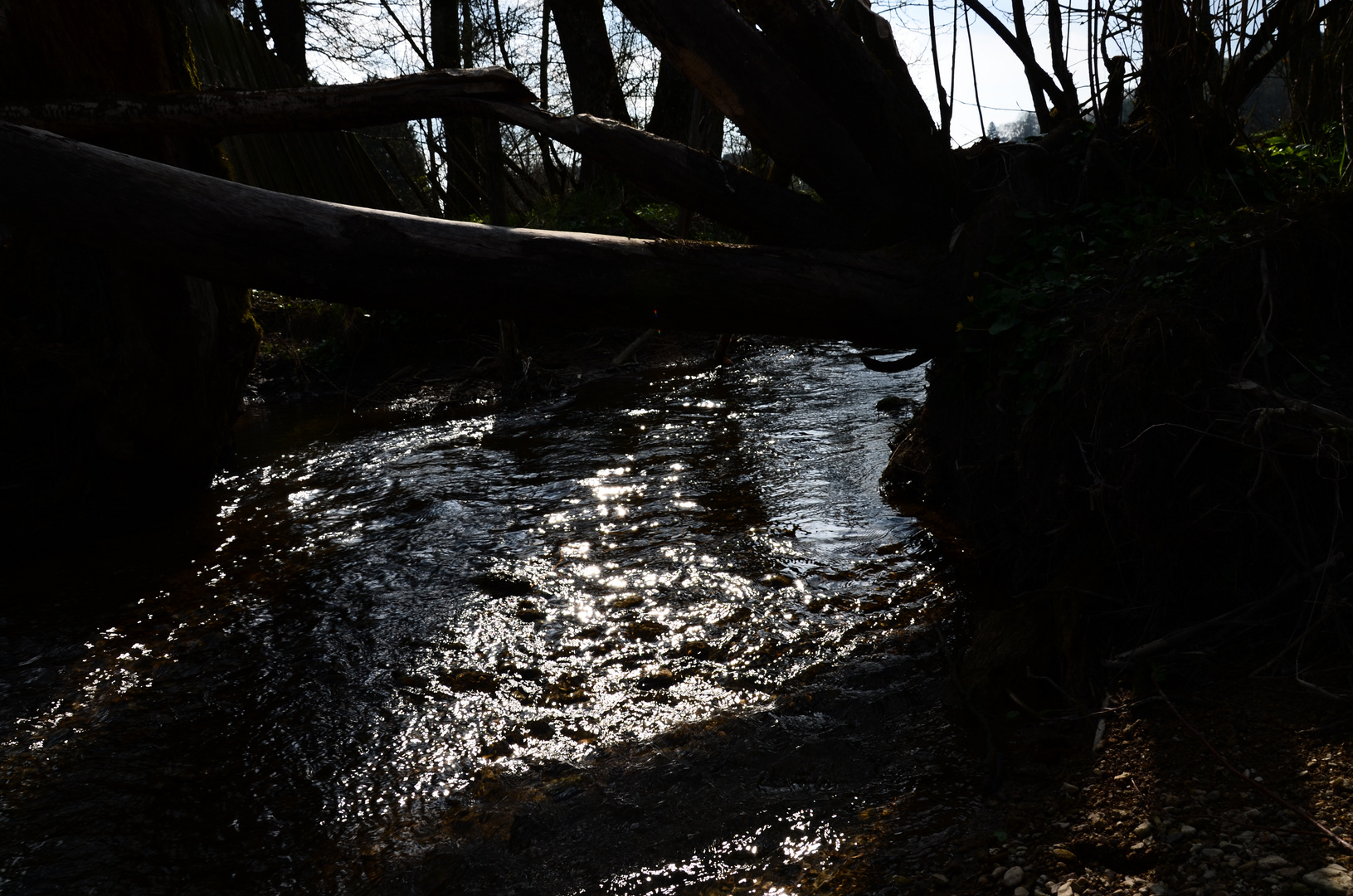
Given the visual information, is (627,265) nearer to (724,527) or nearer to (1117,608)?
(724,527)

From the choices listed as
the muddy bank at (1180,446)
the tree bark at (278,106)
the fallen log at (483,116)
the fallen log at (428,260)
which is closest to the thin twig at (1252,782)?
the muddy bank at (1180,446)

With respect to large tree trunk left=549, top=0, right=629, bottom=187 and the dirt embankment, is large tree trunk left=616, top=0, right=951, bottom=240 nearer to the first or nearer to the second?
the dirt embankment

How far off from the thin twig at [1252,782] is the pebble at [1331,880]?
6cm

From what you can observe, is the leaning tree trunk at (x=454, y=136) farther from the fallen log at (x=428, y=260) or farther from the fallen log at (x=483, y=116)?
the fallen log at (x=428, y=260)

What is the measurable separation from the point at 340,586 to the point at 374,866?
2.04 m

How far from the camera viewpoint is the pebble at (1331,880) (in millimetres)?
1685

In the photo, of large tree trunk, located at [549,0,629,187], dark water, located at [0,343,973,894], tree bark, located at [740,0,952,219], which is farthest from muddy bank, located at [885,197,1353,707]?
large tree trunk, located at [549,0,629,187]

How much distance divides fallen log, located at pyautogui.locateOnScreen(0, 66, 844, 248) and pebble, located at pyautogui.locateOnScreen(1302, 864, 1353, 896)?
3.40 meters

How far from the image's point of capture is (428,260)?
11.6 feet

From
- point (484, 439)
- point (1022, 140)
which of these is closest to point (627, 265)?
point (1022, 140)

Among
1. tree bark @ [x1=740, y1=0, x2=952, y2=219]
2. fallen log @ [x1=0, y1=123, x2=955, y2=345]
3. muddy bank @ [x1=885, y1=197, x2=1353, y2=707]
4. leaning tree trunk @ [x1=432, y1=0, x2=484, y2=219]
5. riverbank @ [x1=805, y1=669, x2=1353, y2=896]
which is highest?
leaning tree trunk @ [x1=432, y1=0, x2=484, y2=219]

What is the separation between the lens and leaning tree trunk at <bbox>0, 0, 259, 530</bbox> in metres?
4.60

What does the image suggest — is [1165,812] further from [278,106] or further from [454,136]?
[454,136]

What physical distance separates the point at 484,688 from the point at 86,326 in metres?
3.51
